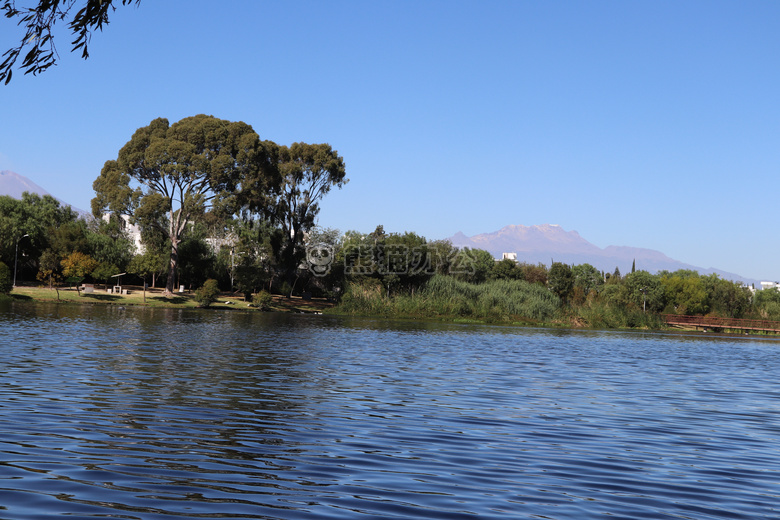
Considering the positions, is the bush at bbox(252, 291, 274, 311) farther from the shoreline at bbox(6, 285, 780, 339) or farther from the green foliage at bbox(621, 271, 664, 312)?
the green foliage at bbox(621, 271, 664, 312)

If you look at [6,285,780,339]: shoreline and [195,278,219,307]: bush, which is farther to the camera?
[195,278,219,307]: bush

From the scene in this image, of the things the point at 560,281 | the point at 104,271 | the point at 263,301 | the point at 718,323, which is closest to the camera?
the point at 263,301

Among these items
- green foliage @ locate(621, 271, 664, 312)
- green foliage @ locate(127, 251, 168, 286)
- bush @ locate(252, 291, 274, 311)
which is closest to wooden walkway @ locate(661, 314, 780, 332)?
green foliage @ locate(621, 271, 664, 312)

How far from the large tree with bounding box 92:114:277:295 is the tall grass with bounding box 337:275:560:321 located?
672 inches

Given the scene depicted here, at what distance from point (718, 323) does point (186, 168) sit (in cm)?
6586

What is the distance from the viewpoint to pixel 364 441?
10.9m

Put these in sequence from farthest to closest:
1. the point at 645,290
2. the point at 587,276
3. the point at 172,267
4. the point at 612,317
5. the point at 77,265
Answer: the point at 587,276, the point at 645,290, the point at 172,267, the point at 612,317, the point at 77,265

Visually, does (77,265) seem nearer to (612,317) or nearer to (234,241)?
(234,241)

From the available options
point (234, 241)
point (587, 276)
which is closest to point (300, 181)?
point (234, 241)

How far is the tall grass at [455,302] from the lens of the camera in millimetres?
73000

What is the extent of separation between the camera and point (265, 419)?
41.0ft

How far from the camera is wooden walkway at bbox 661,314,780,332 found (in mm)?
83562

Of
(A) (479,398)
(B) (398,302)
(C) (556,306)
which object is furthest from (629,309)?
(A) (479,398)

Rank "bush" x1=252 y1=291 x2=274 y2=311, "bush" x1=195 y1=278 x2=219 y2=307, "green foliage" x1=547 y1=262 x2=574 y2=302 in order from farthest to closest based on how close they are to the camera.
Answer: "green foliage" x1=547 y1=262 x2=574 y2=302 → "bush" x1=252 y1=291 x2=274 y2=311 → "bush" x1=195 y1=278 x2=219 y2=307
